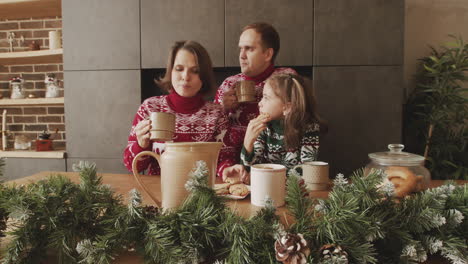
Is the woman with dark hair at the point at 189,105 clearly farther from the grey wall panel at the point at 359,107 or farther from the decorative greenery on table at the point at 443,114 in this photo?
the decorative greenery on table at the point at 443,114

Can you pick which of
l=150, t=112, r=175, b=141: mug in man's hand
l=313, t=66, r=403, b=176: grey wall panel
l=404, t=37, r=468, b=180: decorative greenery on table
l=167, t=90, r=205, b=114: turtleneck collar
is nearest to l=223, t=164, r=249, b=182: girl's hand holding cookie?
l=150, t=112, r=175, b=141: mug in man's hand

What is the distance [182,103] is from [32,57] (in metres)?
2.29

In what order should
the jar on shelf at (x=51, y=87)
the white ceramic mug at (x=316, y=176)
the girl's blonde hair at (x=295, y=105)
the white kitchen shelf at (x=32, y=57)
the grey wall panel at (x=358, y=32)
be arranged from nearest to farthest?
the white ceramic mug at (x=316, y=176), the girl's blonde hair at (x=295, y=105), the grey wall panel at (x=358, y=32), the white kitchen shelf at (x=32, y=57), the jar on shelf at (x=51, y=87)

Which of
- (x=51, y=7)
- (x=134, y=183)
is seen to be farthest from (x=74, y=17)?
(x=134, y=183)

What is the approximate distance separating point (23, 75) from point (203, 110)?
8.92 feet

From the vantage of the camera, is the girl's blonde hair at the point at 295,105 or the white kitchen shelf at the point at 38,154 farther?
the white kitchen shelf at the point at 38,154

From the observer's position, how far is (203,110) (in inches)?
69.9

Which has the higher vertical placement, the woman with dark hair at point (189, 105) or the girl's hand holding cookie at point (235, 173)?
the woman with dark hair at point (189, 105)

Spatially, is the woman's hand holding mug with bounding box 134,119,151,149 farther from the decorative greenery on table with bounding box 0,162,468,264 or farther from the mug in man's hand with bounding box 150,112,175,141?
the decorative greenery on table with bounding box 0,162,468,264

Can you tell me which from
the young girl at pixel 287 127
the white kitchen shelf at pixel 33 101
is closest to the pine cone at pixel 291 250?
the young girl at pixel 287 127

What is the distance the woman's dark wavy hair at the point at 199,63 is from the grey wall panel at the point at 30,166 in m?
1.74

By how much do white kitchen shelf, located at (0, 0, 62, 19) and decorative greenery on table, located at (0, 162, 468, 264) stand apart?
298 cm

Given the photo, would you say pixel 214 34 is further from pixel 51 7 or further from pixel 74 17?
pixel 51 7

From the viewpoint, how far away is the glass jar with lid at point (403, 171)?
0.89 metres
